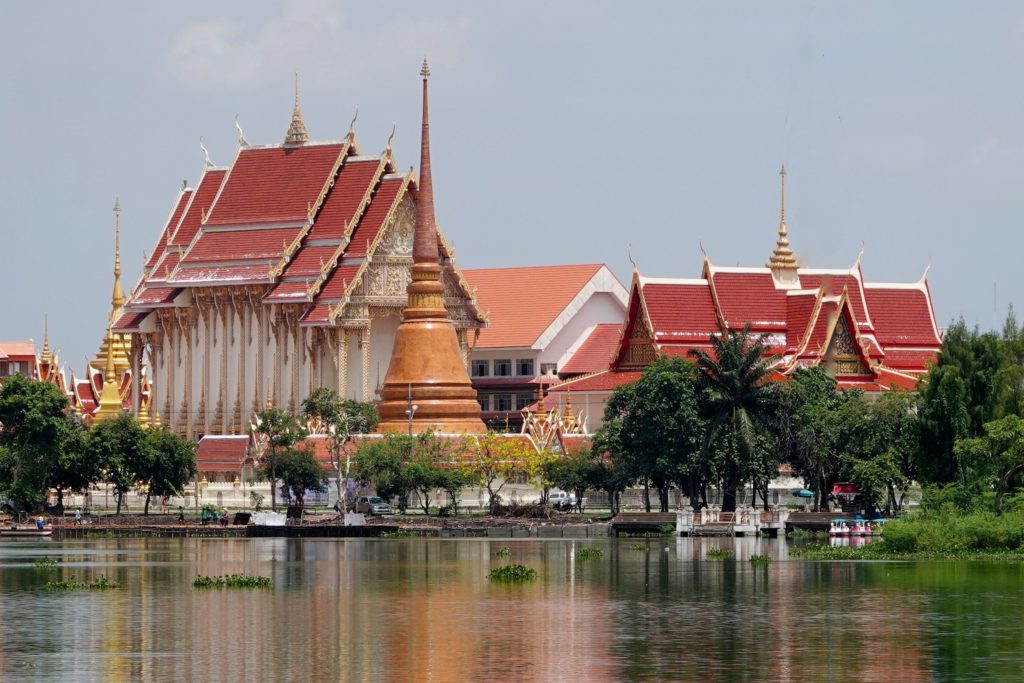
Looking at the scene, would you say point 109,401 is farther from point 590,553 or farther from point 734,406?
point 590,553

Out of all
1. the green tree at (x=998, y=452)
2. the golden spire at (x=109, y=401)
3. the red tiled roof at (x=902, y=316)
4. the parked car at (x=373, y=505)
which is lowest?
the parked car at (x=373, y=505)

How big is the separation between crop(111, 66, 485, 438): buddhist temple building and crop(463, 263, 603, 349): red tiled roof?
9.42m

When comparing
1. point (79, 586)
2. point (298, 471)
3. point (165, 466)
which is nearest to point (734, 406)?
point (298, 471)

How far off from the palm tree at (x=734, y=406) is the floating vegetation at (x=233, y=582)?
23.9m

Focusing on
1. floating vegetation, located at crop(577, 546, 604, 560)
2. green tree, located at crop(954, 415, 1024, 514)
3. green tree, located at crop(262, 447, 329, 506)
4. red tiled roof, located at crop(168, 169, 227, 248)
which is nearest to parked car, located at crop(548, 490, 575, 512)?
green tree, located at crop(262, 447, 329, 506)

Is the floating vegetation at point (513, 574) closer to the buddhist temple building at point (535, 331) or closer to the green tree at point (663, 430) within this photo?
the green tree at point (663, 430)

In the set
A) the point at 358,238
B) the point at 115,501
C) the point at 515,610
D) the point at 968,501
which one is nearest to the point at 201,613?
the point at 515,610

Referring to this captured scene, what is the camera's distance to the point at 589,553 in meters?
61.0

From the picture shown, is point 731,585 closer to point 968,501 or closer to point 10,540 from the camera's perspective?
point 968,501

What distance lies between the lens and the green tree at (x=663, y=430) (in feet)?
241

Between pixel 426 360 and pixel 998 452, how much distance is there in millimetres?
41478

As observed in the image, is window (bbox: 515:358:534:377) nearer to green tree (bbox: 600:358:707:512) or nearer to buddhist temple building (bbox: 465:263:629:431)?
buddhist temple building (bbox: 465:263:629:431)

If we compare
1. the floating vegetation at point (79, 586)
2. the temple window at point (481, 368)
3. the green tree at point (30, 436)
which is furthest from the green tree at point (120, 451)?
the temple window at point (481, 368)

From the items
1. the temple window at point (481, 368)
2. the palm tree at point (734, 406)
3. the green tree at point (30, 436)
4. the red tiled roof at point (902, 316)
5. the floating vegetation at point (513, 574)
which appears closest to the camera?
the floating vegetation at point (513, 574)
